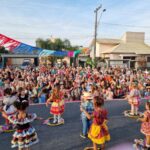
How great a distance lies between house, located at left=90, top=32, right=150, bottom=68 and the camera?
99.0 feet

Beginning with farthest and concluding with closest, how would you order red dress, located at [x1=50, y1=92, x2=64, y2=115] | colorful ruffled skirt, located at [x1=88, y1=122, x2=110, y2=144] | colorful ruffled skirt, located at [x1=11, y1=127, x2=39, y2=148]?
red dress, located at [x1=50, y1=92, x2=64, y2=115] → colorful ruffled skirt, located at [x1=88, y1=122, x2=110, y2=144] → colorful ruffled skirt, located at [x1=11, y1=127, x2=39, y2=148]

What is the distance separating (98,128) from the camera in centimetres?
451

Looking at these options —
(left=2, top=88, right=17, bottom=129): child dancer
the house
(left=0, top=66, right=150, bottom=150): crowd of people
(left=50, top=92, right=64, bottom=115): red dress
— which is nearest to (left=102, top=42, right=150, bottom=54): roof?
→ the house

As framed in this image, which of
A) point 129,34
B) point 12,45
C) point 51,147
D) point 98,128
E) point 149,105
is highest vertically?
point 129,34

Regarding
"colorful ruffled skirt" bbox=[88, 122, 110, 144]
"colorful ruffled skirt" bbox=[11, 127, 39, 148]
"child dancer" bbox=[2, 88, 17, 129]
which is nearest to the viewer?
"colorful ruffled skirt" bbox=[11, 127, 39, 148]

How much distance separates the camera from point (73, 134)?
5.98 metres

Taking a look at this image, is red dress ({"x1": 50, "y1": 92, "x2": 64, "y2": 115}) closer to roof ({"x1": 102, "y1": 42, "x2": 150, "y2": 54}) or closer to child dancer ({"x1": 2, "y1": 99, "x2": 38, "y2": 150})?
child dancer ({"x1": 2, "y1": 99, "x2": 38, "y2": 150})

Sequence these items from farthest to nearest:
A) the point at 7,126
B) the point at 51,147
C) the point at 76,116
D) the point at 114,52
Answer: the point at 114,52 → the point at 76,116 → the point at 7,126 → the point at 51,147

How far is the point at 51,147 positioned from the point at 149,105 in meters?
2.55

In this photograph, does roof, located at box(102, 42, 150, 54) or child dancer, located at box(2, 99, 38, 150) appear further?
roof, located at box(102, 42, 150, 54)

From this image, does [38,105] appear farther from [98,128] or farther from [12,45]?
[12,45]

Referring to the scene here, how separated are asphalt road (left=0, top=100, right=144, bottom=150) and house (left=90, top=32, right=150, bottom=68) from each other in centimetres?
1763

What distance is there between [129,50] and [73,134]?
29348mm

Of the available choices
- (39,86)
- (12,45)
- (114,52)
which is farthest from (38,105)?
(114,52)
